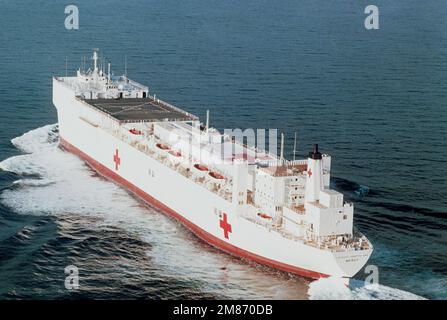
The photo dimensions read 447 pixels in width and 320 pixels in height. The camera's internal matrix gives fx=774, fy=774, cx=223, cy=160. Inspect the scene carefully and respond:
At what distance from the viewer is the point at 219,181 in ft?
145

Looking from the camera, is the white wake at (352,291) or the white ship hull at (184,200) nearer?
the white wake at (352,291)

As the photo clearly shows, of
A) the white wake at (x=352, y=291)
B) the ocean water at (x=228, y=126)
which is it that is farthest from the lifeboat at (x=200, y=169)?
the white wake at (x=352, y=291)

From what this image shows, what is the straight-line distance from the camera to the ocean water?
38500 millimetres

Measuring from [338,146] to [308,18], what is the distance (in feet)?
199

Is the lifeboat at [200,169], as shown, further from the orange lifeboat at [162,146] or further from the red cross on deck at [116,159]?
the red cross on deck at [116,159]

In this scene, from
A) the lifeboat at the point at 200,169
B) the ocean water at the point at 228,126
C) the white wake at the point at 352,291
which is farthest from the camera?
the lifeboat at the point at 200,169

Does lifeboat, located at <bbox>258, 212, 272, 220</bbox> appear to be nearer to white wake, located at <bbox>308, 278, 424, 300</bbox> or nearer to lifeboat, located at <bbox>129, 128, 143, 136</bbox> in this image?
white wake, located at <bbox>308, 278, 424, 300</bbox>

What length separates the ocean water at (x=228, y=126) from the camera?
38.5 meters

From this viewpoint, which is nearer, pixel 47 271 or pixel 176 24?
pixel 47 271

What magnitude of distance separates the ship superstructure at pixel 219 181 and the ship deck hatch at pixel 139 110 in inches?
3.1

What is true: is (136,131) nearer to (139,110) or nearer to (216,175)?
(139,110)
